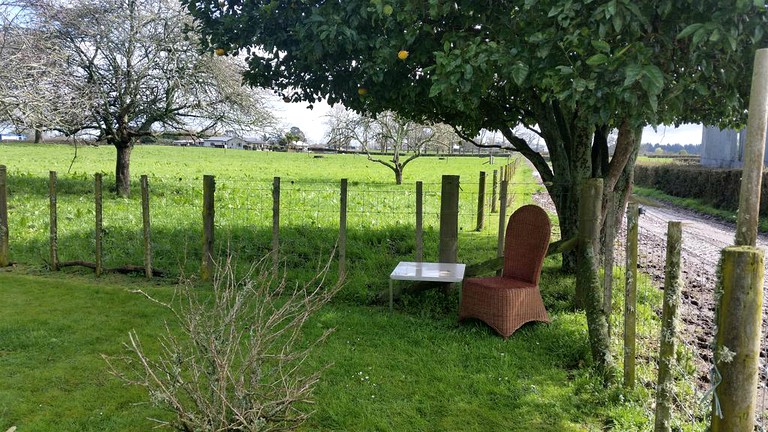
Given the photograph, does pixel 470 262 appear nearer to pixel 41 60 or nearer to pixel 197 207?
pixel 197 207

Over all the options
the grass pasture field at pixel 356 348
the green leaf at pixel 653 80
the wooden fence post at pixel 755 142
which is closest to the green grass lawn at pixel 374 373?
the grass pasture field at pixel 356 348

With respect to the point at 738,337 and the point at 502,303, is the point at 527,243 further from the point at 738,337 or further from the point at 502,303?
the point at 738,337

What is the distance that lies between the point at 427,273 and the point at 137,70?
1042 centimetres

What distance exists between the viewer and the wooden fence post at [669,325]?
11.1 feet

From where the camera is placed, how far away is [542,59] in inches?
197

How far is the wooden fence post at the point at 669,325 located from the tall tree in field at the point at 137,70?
1097cm

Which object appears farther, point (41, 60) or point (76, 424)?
point (41, 60)

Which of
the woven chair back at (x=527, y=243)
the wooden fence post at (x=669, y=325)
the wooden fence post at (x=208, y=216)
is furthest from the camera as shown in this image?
the wooden fence post at (x=208, y=216)

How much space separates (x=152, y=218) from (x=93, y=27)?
16.0ft

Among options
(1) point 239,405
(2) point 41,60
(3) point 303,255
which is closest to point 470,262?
(3) point 303,255

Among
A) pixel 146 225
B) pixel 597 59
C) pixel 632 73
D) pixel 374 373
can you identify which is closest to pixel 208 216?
pixel 146 225

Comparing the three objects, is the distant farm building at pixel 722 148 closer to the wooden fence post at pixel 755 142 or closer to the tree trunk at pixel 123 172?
the tree trunk at pixel 123 172

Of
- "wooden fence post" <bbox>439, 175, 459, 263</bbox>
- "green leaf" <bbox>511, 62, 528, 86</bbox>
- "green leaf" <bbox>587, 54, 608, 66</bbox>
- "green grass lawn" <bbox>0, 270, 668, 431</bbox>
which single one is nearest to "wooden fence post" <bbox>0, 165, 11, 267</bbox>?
"green grass lawn" <bbox>0, 270, 668, 431</bbox>

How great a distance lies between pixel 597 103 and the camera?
14.8 ft
